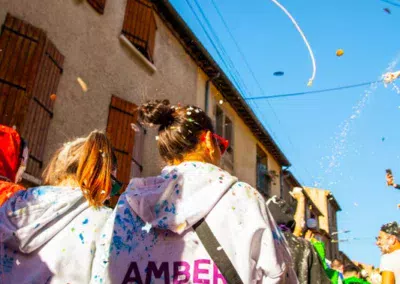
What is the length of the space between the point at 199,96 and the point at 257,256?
30.1ft

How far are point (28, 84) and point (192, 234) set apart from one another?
14.4ft

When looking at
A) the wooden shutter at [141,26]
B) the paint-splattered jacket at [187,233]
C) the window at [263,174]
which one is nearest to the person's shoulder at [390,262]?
the paint-splattered jacket at [187,233]

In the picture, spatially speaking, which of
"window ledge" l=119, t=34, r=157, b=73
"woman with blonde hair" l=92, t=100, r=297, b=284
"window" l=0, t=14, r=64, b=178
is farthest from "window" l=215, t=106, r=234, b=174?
"woman with blonde hair" l=92, t=100, r=297, b=284

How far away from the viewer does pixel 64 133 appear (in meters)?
6.00

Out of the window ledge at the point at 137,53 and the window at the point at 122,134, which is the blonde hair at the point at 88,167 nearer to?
the window at the point at 122,134

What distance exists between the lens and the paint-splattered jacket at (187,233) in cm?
149

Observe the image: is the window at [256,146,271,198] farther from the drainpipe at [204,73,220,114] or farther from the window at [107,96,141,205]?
the window at [107,96,141,205]

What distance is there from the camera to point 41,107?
5.51 meters

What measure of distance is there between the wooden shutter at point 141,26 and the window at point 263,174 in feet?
23.6

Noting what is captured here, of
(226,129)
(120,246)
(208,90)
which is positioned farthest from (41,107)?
(226,129)

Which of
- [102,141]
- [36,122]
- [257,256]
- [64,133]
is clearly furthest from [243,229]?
[64,133]

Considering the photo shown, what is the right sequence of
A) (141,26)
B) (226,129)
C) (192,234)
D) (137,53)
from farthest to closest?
(226,129) < (141,26) < (137,53) < (192,234)

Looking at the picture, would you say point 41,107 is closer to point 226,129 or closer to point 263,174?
point 226,129

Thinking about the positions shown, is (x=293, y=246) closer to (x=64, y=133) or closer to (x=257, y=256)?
(x=257, y=256)
